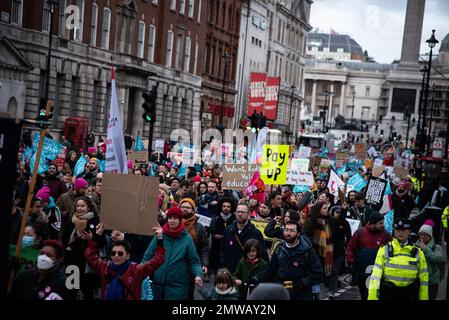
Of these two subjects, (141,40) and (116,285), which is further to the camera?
(141,40)

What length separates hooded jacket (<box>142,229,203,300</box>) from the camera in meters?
10.3

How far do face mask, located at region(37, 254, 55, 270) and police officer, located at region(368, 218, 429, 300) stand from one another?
338cm

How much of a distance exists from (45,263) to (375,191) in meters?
14.1

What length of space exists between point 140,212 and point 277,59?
9384cm

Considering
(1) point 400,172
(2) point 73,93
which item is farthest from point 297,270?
(2) point 73,93

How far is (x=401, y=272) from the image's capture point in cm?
1036

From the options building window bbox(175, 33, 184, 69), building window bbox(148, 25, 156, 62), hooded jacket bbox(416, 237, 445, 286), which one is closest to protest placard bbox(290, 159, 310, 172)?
hooded jacket bbox(416, 237, 445, 286)

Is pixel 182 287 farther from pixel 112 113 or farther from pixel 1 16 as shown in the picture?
pixel 1 16

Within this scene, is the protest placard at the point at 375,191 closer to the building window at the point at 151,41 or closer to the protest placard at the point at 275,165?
the protest placard at the point at 275,165

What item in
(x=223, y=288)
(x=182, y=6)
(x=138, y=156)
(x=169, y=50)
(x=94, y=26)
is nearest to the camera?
(x=223, y=288)

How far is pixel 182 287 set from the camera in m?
10.3

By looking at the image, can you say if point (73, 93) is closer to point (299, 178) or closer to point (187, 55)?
point (187, 55)

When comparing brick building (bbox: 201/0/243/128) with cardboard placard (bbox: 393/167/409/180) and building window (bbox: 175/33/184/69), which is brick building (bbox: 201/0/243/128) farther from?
cardboard placard (bbox: 393/167/409/180)

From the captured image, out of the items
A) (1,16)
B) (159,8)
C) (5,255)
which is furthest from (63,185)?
(159,8)
